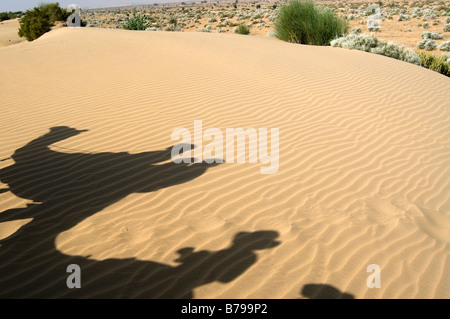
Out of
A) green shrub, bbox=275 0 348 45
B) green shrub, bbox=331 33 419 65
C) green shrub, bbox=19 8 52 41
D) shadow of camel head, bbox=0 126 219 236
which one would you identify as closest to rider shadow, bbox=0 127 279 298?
shadow of camel head, bbox=0 126 219 236

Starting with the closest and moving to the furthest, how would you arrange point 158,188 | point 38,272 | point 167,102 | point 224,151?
point 38,272 < point 158,188 < point 224,151 < point 167,102

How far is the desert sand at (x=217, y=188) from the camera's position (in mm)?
3268

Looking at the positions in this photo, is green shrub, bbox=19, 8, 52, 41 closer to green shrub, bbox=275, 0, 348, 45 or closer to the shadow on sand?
green shrub, bbox=275, 0, 348, 45

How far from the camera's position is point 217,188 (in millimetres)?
4648

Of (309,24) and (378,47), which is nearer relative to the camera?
(378,47)

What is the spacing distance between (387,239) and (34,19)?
2215 centimetres

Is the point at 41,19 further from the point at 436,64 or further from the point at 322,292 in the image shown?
the point at 322,292

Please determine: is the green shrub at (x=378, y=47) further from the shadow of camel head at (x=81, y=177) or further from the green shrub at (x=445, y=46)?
the shadow of camel head at (x=81, y=177)

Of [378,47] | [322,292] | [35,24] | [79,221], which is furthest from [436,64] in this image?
[35,24]

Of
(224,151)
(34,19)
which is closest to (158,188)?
(224,151)

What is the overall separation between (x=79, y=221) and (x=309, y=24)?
1443 cm

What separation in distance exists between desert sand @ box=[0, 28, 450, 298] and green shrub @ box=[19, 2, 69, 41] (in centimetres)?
1262

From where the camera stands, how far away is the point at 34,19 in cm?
2061

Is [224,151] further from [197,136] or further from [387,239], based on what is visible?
[387,239]
